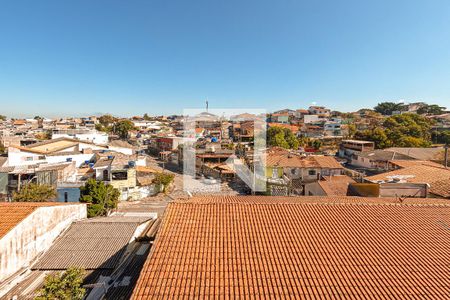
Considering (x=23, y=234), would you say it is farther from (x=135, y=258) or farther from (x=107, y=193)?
(x=107, y=193)

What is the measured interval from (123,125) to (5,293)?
196 ft

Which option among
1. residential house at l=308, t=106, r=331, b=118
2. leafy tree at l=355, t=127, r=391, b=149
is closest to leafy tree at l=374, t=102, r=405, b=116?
residential house at l=308, t=106, r=331, b=118

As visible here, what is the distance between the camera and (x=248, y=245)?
221 inches

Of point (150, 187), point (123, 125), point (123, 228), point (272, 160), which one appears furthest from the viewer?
point (123, 125)

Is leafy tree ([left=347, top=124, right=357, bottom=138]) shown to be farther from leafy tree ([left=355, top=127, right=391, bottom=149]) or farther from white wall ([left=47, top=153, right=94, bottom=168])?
white wall ([left=47, top=153, right=94, bottom=168])

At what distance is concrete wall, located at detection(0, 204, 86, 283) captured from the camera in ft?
26.5

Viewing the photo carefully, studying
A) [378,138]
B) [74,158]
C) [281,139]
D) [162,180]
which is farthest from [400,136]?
[74,158]

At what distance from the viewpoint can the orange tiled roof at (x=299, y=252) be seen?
454 cm

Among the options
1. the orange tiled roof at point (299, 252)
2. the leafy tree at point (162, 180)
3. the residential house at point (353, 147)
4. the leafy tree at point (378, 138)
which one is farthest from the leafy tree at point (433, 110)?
the orange tiled roof at point (299, 252)

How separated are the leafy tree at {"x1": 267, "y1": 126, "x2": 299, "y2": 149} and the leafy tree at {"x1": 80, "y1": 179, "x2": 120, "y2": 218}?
1284 inches

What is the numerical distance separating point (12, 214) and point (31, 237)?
1.08 metres

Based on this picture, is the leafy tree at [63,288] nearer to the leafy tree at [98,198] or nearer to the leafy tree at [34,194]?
the leafy tree at [98,198]

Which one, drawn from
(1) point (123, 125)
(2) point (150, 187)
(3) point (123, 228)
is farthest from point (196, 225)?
(1) point (123, 125)

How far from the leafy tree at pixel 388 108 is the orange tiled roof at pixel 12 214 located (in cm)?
11469
